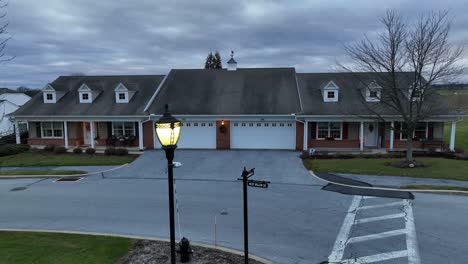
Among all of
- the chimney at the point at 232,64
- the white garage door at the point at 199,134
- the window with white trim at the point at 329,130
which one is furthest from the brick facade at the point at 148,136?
the window with white trim at the point at 329,130

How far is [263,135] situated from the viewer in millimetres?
24047

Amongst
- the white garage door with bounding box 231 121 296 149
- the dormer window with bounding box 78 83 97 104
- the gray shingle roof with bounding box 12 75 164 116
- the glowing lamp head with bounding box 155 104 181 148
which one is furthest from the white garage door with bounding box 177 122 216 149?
the glowing lamp head with bounding box 155 104 181 148

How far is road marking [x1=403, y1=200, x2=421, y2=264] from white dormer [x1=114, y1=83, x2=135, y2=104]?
21033 millimetres

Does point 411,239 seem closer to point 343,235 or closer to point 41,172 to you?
point 343,235

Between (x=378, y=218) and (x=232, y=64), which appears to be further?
(x=232, y=64)

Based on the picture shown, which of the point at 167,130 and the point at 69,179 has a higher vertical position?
the point at 167,130

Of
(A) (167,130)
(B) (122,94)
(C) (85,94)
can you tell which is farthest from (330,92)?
(A) (167,130)

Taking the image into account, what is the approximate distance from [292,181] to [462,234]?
7485mm

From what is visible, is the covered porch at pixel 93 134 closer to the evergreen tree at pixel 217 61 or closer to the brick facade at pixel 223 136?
the brick facade at pixel 223 136

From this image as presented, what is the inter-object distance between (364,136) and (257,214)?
15.8m

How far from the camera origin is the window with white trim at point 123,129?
25562 mm

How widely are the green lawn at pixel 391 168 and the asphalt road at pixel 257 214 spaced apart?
2004mm

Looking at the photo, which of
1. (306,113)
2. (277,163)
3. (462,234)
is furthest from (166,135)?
(306,113)

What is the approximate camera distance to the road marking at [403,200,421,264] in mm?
7852
